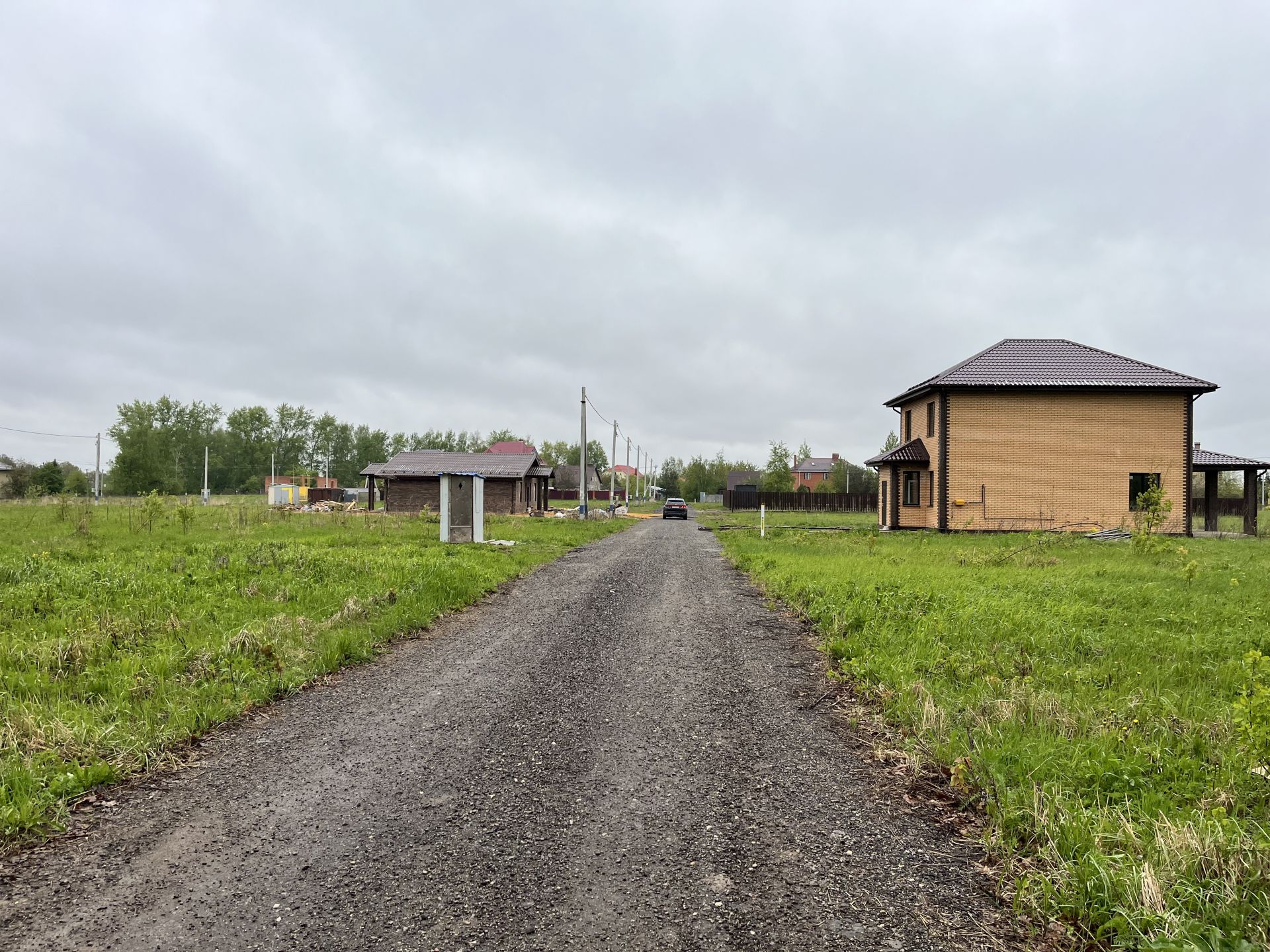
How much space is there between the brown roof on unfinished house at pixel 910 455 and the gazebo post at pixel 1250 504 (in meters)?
11.0

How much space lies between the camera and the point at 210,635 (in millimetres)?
6984

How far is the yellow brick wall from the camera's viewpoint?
25.8m

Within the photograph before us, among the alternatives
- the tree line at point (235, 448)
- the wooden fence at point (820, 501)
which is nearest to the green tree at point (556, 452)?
the tree line at point (235, 448)

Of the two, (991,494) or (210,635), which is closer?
(210,635)

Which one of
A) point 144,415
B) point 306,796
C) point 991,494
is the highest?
point 144,415

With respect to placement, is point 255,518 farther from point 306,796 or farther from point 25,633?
point 306,796

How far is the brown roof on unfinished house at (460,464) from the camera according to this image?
40.8 m

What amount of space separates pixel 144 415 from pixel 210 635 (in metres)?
98.2

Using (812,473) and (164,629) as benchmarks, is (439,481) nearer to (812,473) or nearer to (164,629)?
(164,629)

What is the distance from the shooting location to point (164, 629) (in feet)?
23.8

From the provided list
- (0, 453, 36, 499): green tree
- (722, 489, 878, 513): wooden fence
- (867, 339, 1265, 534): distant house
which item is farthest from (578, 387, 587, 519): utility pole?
(0, 453, 36, 499): green tree

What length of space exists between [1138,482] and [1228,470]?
4487 millimetres

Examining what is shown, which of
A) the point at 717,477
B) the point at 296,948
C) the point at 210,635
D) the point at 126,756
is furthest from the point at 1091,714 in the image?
the point at 717,477

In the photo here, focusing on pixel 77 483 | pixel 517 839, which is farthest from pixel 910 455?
pixel 77 483
